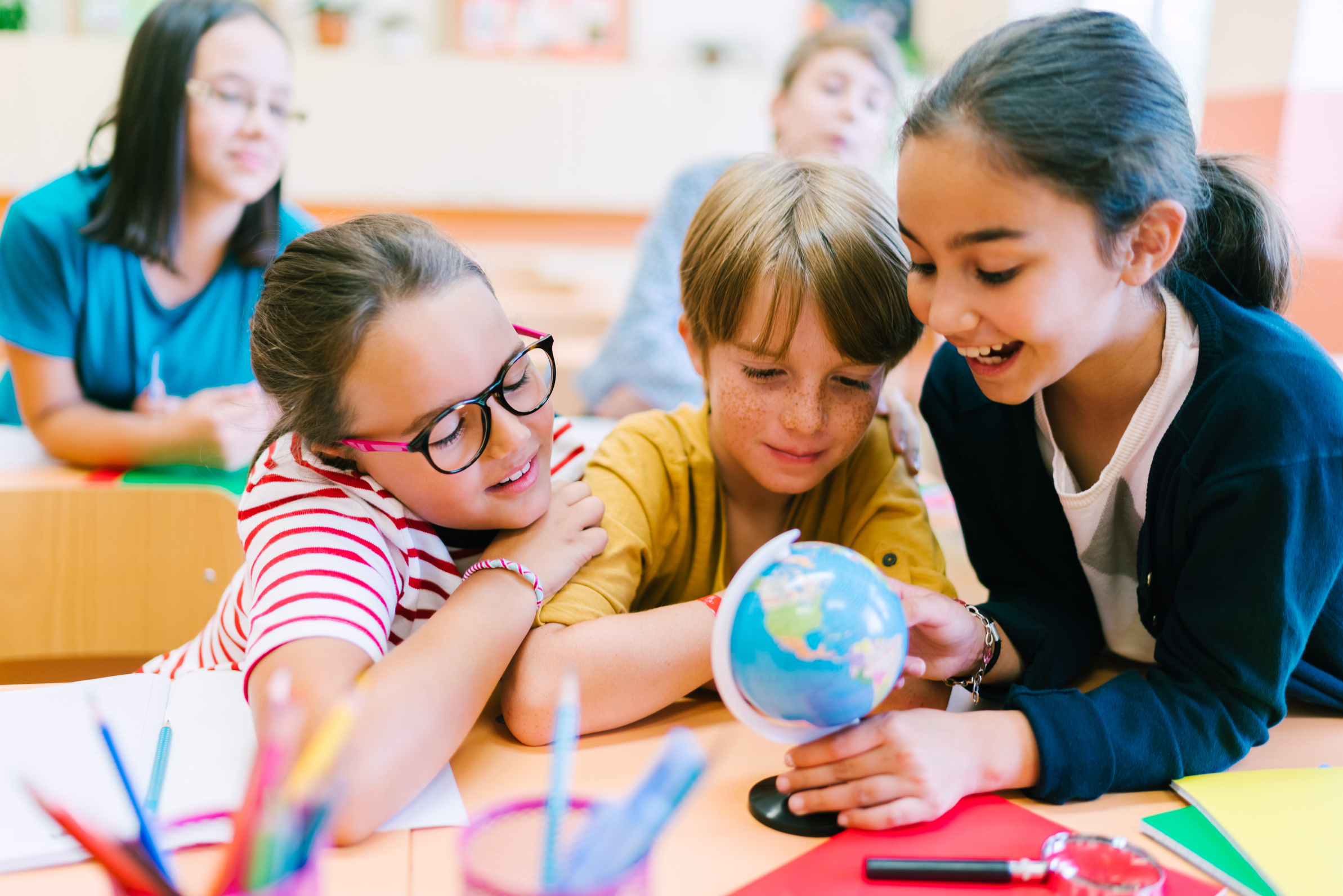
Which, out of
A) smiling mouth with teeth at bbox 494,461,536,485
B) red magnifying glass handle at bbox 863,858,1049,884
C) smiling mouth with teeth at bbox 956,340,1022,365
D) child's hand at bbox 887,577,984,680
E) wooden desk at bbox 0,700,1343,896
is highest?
smiling mouth with teeth at bbox 956,340,1022,365

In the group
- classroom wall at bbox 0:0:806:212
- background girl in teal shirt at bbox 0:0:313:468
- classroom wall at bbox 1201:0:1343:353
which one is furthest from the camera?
classroom wall at bbox 0:0:806:212

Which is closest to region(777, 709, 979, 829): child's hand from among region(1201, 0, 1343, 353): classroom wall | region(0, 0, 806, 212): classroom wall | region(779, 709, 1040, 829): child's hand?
region(779, 709, 1040, 829): child's hand

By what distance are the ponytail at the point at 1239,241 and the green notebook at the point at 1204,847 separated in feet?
1.72

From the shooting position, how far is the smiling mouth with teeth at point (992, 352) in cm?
94

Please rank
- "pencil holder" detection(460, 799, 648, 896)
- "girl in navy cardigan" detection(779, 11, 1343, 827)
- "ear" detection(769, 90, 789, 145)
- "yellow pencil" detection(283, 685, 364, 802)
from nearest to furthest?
"yellow pencil" detection(283, 685, 364, 802) → "pencil holder" detection(460, 799, 648, 896) → "girl in navy cardigan" detection(779, 11, 1343, 827) → "ear" detection(769, 90, 789, 145)

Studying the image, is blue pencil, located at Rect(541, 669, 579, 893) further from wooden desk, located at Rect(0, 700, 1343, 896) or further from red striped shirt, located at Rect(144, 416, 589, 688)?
red striped shirt, located at Rect(144, 416, 589, 688)

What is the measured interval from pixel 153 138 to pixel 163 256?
0.22m

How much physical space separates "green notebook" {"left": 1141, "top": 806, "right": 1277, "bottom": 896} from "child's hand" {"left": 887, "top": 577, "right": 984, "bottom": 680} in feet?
0.69

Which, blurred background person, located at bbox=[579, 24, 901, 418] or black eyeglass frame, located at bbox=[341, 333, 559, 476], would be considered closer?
black eyeglass frame, located at bbox=[341, 333, 559, 476]

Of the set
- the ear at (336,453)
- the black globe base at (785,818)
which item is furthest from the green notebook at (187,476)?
the black globe base at (785,818)

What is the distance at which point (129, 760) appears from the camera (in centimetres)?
84

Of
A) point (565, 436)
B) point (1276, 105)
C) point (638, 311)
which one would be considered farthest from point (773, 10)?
point (565, 436)

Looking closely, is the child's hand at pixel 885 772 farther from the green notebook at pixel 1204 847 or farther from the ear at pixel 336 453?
the ear at pixel 336 453

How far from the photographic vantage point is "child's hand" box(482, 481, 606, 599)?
1.01 metres
